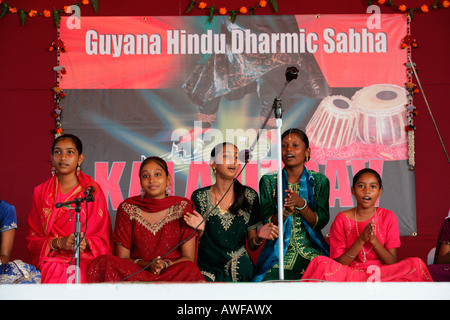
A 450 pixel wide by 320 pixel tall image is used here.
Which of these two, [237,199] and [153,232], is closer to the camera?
[153,232]

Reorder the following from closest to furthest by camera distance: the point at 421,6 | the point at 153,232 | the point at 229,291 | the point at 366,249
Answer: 1. the point at 229,291
2. the point at 366,249
3. the point at 153,232
4. the point at 421,6

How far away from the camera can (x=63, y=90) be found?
468cm

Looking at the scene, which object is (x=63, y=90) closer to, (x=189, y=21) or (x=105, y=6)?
(x=105, y=6)

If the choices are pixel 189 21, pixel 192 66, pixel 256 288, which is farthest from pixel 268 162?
pixel 256 288

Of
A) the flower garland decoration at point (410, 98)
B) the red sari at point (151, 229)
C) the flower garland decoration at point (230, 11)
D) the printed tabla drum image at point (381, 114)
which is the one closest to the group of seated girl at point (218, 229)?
the red sari at point (151, 229)

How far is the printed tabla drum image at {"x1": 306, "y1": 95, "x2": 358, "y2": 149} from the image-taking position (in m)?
4.60

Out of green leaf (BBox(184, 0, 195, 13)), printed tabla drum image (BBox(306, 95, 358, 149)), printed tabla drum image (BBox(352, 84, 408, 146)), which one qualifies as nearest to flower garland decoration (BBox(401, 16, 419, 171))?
printed tabla drum image (BBox(352, 84, 408, 146))

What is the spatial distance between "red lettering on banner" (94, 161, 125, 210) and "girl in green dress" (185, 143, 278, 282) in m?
0.91

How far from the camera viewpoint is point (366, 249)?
11.6 feet

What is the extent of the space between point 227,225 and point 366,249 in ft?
2.94

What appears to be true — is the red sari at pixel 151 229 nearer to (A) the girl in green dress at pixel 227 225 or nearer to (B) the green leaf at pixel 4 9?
(A) the girl in green dress at pixel 227 225

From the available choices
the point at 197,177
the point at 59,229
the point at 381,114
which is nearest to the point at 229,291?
the point at 59,229

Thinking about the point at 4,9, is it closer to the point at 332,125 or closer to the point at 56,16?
the point at 56,16

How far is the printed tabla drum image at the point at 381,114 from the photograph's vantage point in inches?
181
